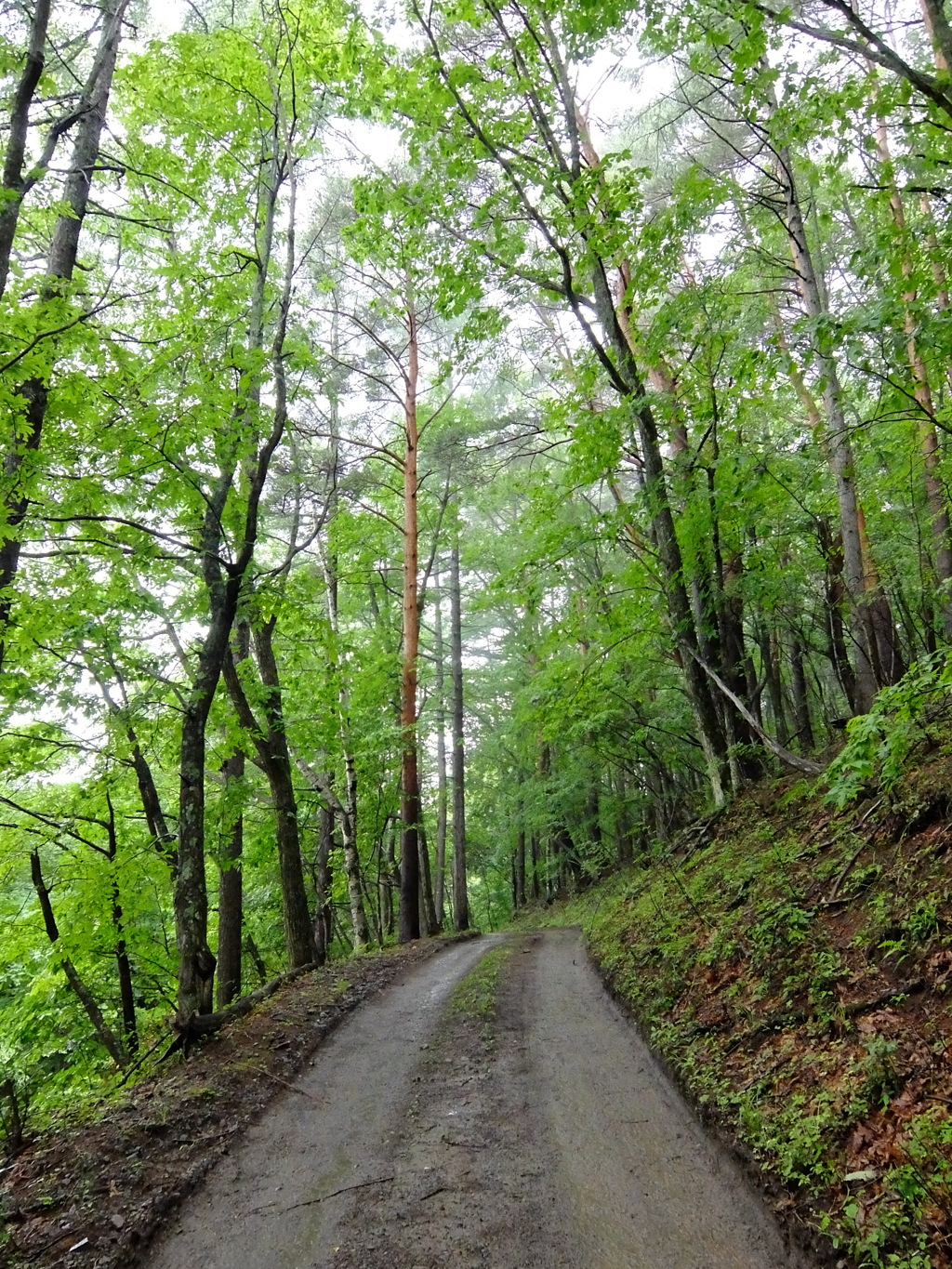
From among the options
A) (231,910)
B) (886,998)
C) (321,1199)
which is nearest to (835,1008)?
(886,998)

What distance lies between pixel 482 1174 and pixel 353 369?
12977 millimetres

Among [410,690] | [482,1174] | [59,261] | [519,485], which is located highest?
[59,261]

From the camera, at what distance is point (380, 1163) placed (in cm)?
391

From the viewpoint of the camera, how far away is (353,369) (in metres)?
13.2

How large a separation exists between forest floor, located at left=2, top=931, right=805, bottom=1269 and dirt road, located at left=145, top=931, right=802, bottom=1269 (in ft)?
0.04

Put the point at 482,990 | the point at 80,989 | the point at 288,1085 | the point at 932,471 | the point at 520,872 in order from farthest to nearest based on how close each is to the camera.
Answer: the point at 520,872 → the point at 482,990 → the point at 932,471 → the point at 80,989 → the point at 288,1085

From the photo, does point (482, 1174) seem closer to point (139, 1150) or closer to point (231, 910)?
point (139, 1150)

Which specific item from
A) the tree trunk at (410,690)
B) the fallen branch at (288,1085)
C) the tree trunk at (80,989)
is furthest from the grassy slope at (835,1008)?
the tree trunk at (410,690)

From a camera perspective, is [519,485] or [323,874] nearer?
[519,485]

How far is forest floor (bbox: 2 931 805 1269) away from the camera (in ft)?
10.2

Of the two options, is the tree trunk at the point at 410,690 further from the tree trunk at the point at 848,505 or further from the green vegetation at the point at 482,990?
the tree trunk at the point at 848,505

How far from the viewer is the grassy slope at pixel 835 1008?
2705 mm

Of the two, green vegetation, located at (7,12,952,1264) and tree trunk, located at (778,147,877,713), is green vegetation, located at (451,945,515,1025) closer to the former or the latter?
green vegetation, located at (7,12,952,1264)

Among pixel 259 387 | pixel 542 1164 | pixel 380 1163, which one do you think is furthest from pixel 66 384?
pixel 542 1164
